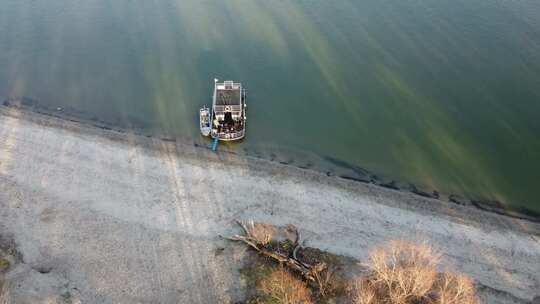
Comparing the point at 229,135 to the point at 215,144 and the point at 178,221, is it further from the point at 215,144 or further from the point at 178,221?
the point at 178,221

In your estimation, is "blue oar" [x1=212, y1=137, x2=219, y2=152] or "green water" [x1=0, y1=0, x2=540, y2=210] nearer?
"blue oar" [x1=212, y1=137, x2=219, y2=152]

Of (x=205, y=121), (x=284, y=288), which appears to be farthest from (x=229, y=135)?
(x=284, y=288)

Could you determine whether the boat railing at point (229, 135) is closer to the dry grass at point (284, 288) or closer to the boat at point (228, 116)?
the boat at point (228, 116)

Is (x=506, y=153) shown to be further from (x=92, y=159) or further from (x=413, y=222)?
(x=92, y=159)

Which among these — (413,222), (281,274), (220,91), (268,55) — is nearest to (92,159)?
(220,91)

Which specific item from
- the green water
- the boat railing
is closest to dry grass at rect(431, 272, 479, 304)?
the green water

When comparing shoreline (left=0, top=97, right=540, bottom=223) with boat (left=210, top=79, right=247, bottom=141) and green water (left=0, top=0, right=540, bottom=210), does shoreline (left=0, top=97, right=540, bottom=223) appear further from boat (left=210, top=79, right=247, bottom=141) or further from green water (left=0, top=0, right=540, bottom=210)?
boat (left=210, top=79, right=247, bottom=141)
